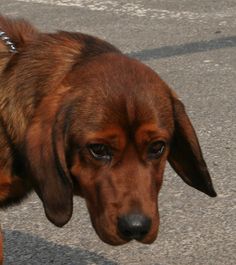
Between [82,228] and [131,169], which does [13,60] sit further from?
[82,228]

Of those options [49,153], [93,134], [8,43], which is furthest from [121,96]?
[8,43]

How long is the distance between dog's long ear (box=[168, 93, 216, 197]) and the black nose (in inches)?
20.8

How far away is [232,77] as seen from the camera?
24.7ft

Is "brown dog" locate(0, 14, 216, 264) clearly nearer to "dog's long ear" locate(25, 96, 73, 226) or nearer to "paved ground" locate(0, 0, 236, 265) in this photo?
"dog's long ear" locate(25, 96, 73, 226)

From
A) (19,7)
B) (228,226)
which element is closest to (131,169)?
(228,226)

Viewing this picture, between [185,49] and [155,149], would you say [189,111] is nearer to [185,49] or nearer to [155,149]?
[185,49]

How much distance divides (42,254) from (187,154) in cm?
121

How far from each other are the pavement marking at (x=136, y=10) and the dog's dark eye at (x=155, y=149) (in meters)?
5.94

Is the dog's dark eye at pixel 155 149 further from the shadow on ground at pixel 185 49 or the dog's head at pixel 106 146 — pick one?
the shadow on ground at pixel 185 49

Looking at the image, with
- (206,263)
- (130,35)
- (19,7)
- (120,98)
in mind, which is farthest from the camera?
(19,7)

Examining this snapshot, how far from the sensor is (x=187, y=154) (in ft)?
13.1

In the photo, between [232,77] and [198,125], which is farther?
[232,77]

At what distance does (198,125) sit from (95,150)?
294 centimetres

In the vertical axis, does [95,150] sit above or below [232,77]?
above
